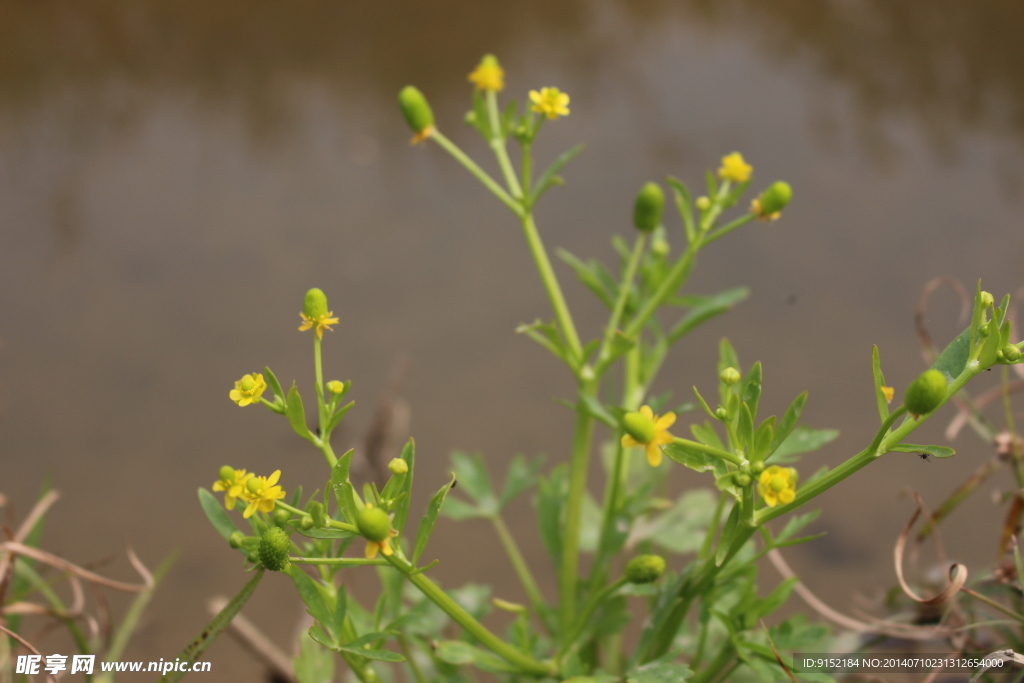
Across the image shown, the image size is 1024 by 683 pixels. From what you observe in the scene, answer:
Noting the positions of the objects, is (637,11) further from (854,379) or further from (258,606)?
Result: (258,606)

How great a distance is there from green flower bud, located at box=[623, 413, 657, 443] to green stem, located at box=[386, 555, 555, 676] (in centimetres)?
23

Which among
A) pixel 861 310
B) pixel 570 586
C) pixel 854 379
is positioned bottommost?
pixel 570 586

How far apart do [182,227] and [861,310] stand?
167 cm

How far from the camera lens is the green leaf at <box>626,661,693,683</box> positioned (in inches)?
32.1

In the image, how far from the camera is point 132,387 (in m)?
1.77

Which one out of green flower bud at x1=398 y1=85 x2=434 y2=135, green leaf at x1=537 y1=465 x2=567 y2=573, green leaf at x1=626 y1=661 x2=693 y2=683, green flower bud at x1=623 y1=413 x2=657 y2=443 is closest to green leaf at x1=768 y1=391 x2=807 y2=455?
green flower bud at x1=623 y1=413 x2=657 y2=443

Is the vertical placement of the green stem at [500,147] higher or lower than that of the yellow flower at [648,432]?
higher

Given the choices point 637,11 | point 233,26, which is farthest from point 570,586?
point 233,26

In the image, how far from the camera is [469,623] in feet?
2.70

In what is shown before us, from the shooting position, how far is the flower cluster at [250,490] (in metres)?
0.71

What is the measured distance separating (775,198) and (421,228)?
126 cm

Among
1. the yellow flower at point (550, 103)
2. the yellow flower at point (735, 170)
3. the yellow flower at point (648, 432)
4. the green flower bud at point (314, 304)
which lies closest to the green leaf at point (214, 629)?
the green flower bud at point (314, 304)

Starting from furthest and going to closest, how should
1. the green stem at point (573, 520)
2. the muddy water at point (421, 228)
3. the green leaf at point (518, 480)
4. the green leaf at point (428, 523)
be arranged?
the muddy water at point (421, 228) < the green leaf at point (518, 480) < the green stem at point (573, 520) < the green leaf at point (428, 523)

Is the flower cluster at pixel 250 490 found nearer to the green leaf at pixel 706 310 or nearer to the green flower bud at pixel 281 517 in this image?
the green flower bud at pixel 281 517
